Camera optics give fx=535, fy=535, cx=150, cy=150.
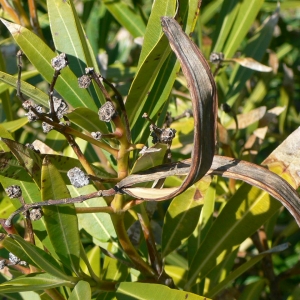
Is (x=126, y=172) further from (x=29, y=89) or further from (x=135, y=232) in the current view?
(x=135, y=232)

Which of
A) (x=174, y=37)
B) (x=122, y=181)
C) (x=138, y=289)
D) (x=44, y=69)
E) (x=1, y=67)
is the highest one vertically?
(x=1, y=67)

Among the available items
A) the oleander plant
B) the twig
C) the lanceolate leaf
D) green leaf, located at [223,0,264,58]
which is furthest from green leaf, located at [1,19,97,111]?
green leaf, located at [223,0,264,58]

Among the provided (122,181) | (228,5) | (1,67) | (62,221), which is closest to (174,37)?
(122,181)

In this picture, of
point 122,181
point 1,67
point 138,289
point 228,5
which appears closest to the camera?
point 122,181

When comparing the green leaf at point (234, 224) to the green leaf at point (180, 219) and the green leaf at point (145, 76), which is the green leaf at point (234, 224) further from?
the green leaf at point (145, 76)

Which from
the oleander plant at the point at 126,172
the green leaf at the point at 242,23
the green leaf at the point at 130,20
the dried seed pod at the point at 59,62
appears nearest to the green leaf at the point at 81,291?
the oleander plant at the point at 126,172

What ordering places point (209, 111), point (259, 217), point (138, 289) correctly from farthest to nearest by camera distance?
1. point (259, 217)
2. point (138, 289)
3. point (209, 111)

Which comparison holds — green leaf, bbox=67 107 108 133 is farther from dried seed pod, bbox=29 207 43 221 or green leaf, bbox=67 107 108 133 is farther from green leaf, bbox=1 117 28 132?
green leaf, bbox=1 117 28 132

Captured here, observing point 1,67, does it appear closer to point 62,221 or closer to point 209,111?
point 62,221
